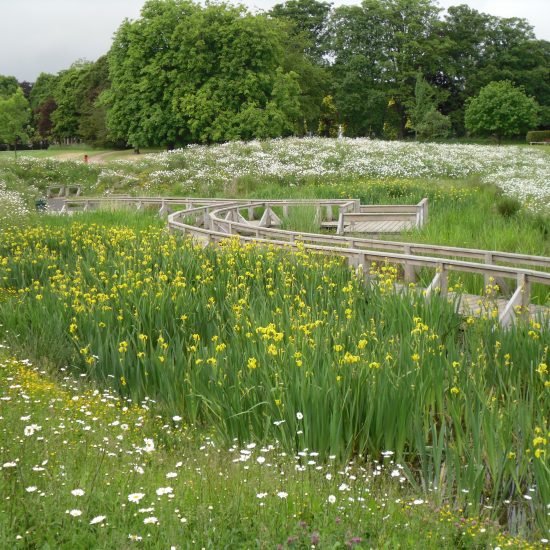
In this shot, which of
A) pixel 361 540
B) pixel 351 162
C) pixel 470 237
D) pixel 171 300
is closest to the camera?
pixel 361 540

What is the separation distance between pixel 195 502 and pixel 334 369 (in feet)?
6.52

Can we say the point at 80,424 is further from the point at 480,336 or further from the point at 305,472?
the point at 480,336

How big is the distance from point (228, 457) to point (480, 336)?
2717 millimetres

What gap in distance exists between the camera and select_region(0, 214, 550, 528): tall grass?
4902 mm

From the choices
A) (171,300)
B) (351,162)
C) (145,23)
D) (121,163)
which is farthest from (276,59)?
(171,300)

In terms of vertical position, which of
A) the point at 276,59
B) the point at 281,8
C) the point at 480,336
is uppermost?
the point at 281,8

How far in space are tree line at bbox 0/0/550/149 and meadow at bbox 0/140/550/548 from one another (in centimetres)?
3847

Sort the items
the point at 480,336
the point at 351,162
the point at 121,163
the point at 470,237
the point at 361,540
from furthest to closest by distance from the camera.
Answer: the point at 121,163 < the point at 351,162 < the point at 470,237 < the point at 480,336 < the point at 361,540

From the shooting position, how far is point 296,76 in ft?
169

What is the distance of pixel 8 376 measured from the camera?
7.05 metres

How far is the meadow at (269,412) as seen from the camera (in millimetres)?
4023

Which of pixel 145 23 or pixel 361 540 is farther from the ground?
pixel 145 23

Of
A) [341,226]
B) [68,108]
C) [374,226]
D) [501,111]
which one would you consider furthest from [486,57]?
[341,226]

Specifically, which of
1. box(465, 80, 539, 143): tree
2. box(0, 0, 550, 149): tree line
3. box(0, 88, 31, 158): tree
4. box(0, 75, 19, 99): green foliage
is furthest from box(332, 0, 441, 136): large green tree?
box(0, 75, 19, 99): green foliage
